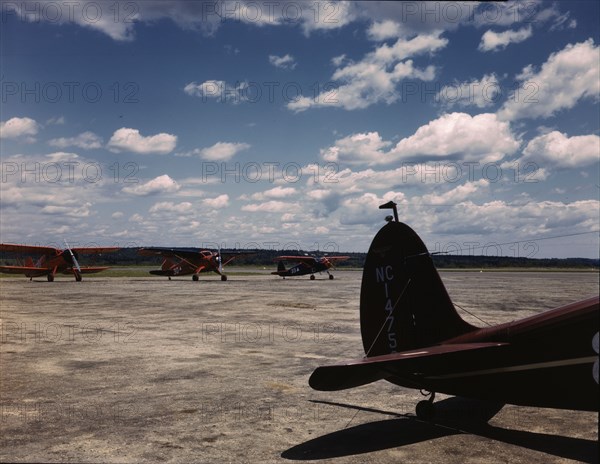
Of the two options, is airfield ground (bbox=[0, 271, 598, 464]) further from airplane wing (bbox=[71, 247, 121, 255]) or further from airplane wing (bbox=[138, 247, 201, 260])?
airplane wing (bbox=[71, 247, 121, 255])

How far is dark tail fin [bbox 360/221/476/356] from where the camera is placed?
7.25 meters

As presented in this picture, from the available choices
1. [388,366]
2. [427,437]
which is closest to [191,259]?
[427,437]

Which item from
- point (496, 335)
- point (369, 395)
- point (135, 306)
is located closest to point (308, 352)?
point (369, 395)

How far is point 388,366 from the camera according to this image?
6.12 meters

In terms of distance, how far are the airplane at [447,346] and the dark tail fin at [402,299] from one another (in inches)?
0.6

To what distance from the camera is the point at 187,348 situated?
13.8 m

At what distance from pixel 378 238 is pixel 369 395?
3.30m

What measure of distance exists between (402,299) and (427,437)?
6.45 feet

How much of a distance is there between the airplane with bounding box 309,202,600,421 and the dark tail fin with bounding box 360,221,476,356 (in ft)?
0.05

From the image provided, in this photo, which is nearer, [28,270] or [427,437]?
[427,437]

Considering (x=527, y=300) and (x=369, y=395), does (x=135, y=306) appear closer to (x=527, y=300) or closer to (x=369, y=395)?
(x=369, y=395)

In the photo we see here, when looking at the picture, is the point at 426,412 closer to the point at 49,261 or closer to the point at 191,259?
the point at 191,259

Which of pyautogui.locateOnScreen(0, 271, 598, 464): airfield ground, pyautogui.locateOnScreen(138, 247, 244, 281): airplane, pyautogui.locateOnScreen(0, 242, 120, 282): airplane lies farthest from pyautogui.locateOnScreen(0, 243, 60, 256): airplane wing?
pyautogui.locateOnScreen(0, 271, 598, 464): airfield ground

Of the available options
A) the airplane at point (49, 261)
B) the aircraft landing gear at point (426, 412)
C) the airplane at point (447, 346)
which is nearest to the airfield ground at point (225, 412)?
the aircraft landing gear at point (426, 412)
